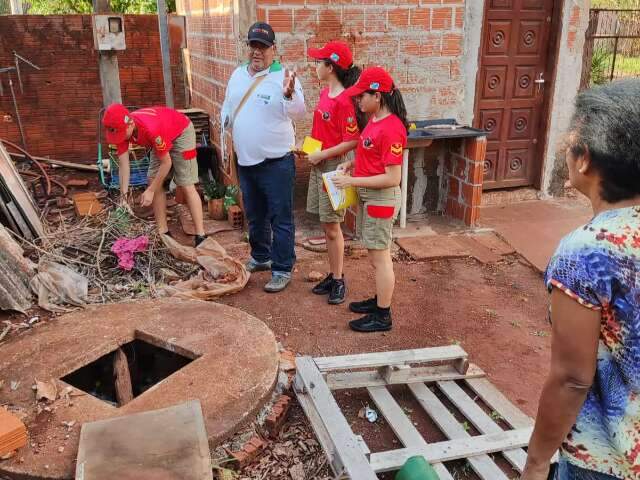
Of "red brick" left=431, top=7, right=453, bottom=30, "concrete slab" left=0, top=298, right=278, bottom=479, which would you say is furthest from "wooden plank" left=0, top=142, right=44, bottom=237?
"red brick" left=431, top=7, right=453, bottom=30

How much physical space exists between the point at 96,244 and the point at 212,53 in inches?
106

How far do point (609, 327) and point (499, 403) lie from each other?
1.87 meters

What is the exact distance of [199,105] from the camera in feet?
24.8

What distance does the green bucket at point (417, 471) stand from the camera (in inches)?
91.6

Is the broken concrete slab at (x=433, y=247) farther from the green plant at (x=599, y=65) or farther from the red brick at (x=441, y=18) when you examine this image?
the green plant at (x=599, y=65)

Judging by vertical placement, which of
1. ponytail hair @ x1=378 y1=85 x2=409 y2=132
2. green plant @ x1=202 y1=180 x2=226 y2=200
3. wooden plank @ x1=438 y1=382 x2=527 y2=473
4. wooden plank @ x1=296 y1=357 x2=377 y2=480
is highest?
ponytail hair @ x1=378 y1=85 x2=409 y2=132

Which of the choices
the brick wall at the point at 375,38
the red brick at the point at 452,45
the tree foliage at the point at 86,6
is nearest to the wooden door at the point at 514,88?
the red brick at the point at 452,45

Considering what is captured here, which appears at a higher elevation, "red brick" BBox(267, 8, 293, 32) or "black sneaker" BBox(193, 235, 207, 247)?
"red brick" BBox(267, 8, 293, 32)

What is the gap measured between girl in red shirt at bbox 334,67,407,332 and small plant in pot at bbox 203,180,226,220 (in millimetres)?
2445

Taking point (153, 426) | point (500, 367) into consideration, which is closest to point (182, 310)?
point (153, 426)

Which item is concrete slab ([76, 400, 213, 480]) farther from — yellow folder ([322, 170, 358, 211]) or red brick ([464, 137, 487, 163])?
red brick ([464, 137, 487, 163])

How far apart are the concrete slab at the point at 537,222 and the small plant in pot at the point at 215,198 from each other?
2761 millimetres

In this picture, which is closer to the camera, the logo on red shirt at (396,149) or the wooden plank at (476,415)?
the wooden plank at (476,415)

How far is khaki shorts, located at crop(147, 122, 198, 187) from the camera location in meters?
4.95
